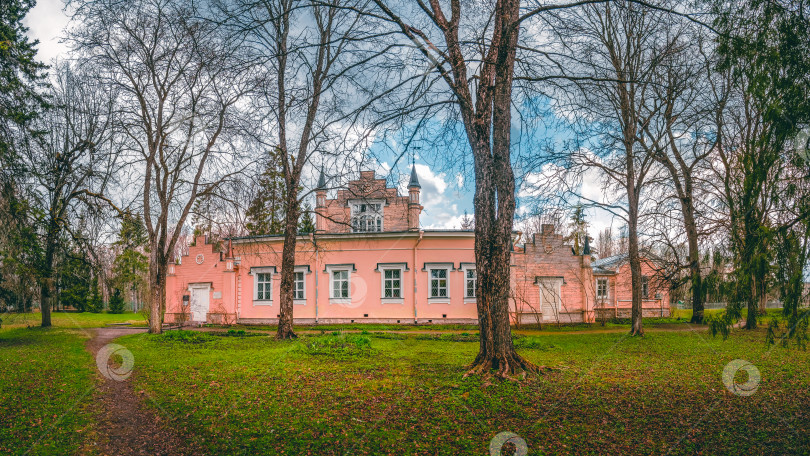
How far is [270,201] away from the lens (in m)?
25.2

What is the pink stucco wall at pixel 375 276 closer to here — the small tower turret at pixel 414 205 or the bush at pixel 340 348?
the small tower turret at pixel 414 205

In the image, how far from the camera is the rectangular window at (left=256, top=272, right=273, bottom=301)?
77.7 ft

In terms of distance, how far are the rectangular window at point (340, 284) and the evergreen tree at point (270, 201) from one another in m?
4.34

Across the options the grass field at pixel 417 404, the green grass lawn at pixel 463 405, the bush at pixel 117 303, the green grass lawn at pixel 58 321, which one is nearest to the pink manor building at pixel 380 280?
the green grass lawn at pixel 58 321

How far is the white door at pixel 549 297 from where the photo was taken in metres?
23.1

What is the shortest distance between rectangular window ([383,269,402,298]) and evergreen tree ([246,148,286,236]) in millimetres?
6176

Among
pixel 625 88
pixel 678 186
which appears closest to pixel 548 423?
pixel 625 88

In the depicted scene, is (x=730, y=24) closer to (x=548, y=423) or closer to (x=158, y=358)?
(x=548, y=423)

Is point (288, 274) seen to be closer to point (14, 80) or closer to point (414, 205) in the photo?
point (14, 80)

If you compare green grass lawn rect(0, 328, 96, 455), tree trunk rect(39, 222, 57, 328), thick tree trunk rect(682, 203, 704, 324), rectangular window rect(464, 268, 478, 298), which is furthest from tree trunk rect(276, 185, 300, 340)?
thick tree trunk rect(682, 203, 704, 324)

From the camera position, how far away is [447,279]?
22172 mm

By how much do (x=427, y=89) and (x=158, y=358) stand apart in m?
8.35

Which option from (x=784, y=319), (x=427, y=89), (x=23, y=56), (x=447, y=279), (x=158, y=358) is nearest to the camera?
(x=784, y=319)

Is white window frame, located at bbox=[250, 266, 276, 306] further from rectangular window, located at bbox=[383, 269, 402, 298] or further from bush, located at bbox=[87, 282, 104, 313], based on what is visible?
bush, located at bbox=[87, 282, 104, 313]
